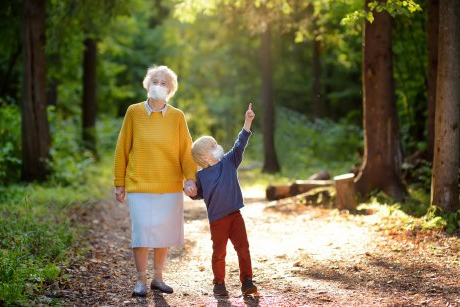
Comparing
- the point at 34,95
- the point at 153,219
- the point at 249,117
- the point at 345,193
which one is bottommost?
the point at 345,193

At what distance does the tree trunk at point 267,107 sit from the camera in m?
20.2

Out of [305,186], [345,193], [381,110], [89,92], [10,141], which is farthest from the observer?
[89,92]

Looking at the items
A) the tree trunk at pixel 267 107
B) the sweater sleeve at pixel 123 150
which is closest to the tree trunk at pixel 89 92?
the tree trunk at pixel 267 107

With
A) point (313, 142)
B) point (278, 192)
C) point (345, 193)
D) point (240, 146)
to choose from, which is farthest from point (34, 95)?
point (313, 142)

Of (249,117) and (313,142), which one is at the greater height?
(249,117)

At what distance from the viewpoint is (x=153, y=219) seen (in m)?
5.78

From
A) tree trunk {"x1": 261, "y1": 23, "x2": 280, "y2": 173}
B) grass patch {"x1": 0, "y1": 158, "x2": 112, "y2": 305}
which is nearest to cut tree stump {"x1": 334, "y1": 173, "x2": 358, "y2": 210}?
grass patch {"x1": 0, "y1": 158, "x2": 112, "y2": 305}

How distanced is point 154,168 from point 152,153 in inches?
5.6

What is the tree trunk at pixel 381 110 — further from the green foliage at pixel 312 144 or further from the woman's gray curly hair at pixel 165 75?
the green foliage at pixel 312 144

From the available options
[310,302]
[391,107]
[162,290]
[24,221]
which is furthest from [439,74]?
[24,221]

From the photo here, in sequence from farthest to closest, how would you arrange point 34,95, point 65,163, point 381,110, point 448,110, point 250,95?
point 250,95
point 65,163
point 34,95
point 381,110
point 448,110

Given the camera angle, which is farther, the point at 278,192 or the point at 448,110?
the point at 278,192

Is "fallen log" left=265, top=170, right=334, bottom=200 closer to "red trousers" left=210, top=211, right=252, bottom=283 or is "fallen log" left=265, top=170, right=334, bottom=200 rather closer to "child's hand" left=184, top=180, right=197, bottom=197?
"red trousers" left=210, top=211, right=252, bottom=283

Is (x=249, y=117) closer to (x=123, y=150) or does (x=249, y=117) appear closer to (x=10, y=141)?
(x=123, y=150)
